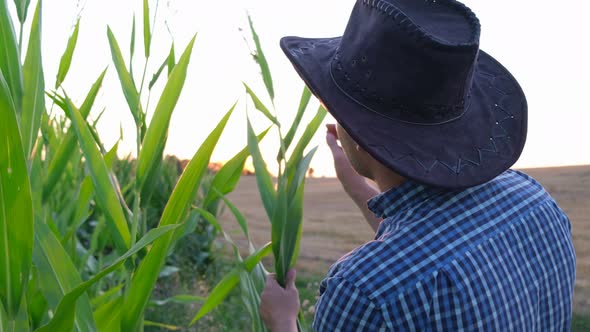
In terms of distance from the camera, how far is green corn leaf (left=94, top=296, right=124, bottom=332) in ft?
3.57

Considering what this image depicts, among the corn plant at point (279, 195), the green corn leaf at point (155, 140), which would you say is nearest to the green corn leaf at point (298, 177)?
the corn plant at point (279, 195)

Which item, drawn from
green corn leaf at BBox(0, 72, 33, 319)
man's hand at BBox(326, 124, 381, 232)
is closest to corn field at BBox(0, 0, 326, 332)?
green corn leaf at BBox(0, 72, 33, 319)

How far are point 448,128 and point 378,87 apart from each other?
11cm

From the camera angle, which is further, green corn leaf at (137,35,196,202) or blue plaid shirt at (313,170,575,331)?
green corn leaf at (137,35,196,202)

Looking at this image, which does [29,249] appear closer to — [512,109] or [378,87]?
[378,87]

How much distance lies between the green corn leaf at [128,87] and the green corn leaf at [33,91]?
163 millimetres

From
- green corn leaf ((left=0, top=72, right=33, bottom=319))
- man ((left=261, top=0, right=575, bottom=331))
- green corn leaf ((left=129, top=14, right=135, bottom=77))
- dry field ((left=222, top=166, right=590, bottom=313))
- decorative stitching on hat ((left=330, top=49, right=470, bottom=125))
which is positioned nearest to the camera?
green corn leaf ((left=0, top=72, right=33, bottom=319))

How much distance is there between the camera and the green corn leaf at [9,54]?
956 mm

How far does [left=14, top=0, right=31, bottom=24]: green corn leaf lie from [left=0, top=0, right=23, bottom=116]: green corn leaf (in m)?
0.14

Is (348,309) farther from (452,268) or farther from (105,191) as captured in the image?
(105,191)

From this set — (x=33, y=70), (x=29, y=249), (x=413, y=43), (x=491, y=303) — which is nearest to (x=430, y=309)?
(x=491, y=303)

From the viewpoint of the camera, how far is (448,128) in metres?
1.03

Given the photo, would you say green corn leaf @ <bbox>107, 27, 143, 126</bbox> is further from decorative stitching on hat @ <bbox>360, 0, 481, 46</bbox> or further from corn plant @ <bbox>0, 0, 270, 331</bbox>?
decorative stitching on hat @ <bbox>360, 0, 481, 46</bbox>

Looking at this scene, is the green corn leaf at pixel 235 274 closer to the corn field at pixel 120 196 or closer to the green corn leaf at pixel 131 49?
the corn field at pixel 120 196
